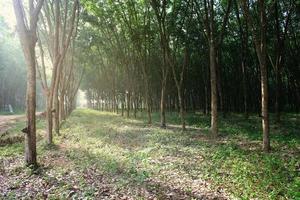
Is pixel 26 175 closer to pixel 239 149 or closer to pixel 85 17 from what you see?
pixel 239 149

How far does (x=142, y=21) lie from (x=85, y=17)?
491 cm

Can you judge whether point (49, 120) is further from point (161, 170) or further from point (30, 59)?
point (161, 170)

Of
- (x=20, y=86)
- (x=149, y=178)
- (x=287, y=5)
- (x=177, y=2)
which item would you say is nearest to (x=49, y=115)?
(x=149, y=178)

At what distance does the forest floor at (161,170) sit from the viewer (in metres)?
8.81

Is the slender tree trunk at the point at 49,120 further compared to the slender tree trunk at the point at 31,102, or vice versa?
the slender tree trunk at the point at 49,120

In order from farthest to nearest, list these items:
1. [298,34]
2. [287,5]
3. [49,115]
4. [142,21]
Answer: [298,34] < [142,21] < [287,5] < [49,115]

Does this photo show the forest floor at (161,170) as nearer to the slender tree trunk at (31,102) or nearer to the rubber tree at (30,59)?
the slender tree trunk at (31,102)

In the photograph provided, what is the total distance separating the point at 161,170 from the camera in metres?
11.0

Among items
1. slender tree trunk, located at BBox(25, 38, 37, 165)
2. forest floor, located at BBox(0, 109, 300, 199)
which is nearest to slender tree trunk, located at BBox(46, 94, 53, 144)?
forest floor, located at BBox(0, 109, 300, 199)

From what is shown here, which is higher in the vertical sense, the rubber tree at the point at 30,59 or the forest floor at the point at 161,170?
the rubber tree at the point at 30,59

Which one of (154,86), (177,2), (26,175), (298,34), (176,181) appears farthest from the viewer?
(154,86)

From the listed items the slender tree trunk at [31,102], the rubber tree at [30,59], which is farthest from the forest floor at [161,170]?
the rubber tree at [30,59]

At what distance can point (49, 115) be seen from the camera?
17.0 meters

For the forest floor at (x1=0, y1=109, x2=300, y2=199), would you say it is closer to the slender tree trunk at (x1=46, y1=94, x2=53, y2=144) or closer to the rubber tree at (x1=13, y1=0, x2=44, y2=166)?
the slender tree trunk at (x1=46, y1=94, x2=53, y2=144)
